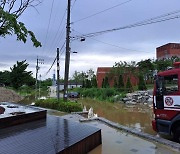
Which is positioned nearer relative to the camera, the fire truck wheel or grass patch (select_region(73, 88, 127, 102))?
the fire truck wheel

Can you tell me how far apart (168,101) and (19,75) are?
4394 cm

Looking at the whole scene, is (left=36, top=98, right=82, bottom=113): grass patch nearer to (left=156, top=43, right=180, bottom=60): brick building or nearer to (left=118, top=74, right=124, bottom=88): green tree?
(left=118, top=74, right=124, bottom=88): green tree

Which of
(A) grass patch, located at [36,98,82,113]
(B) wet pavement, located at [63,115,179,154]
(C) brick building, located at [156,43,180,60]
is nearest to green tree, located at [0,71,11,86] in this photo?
(C) brick building, located at [156,43,180,60]

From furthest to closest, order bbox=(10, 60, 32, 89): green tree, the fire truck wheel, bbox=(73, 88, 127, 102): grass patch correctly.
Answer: bbox=(10, 60, 32, 89): green tree → bbox=(73, 88, 127, 102): grass patch → the fire truck wheel

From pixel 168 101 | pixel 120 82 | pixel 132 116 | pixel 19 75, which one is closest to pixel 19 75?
pixel 19 75

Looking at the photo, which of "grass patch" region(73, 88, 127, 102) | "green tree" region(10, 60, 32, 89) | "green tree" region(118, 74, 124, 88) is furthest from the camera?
"green tree" region(10, 60, 32, 89)

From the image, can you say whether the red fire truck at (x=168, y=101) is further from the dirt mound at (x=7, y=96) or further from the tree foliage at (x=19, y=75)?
the tree foliage at (x=19, y=75)

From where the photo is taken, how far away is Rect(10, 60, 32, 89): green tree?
157 ft

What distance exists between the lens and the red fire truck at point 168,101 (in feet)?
24.1

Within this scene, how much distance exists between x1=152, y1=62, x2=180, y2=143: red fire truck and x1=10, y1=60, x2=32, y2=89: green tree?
142 feet

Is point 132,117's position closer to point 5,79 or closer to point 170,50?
point 170,50

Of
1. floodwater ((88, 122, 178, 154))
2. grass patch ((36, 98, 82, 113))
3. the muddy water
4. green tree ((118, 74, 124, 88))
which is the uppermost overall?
green tree ((118, 74, 124, 88))

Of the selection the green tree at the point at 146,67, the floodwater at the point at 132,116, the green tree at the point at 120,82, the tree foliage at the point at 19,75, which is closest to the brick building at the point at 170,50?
the green tree at the point at 146,67

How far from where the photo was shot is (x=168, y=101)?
7551mm
